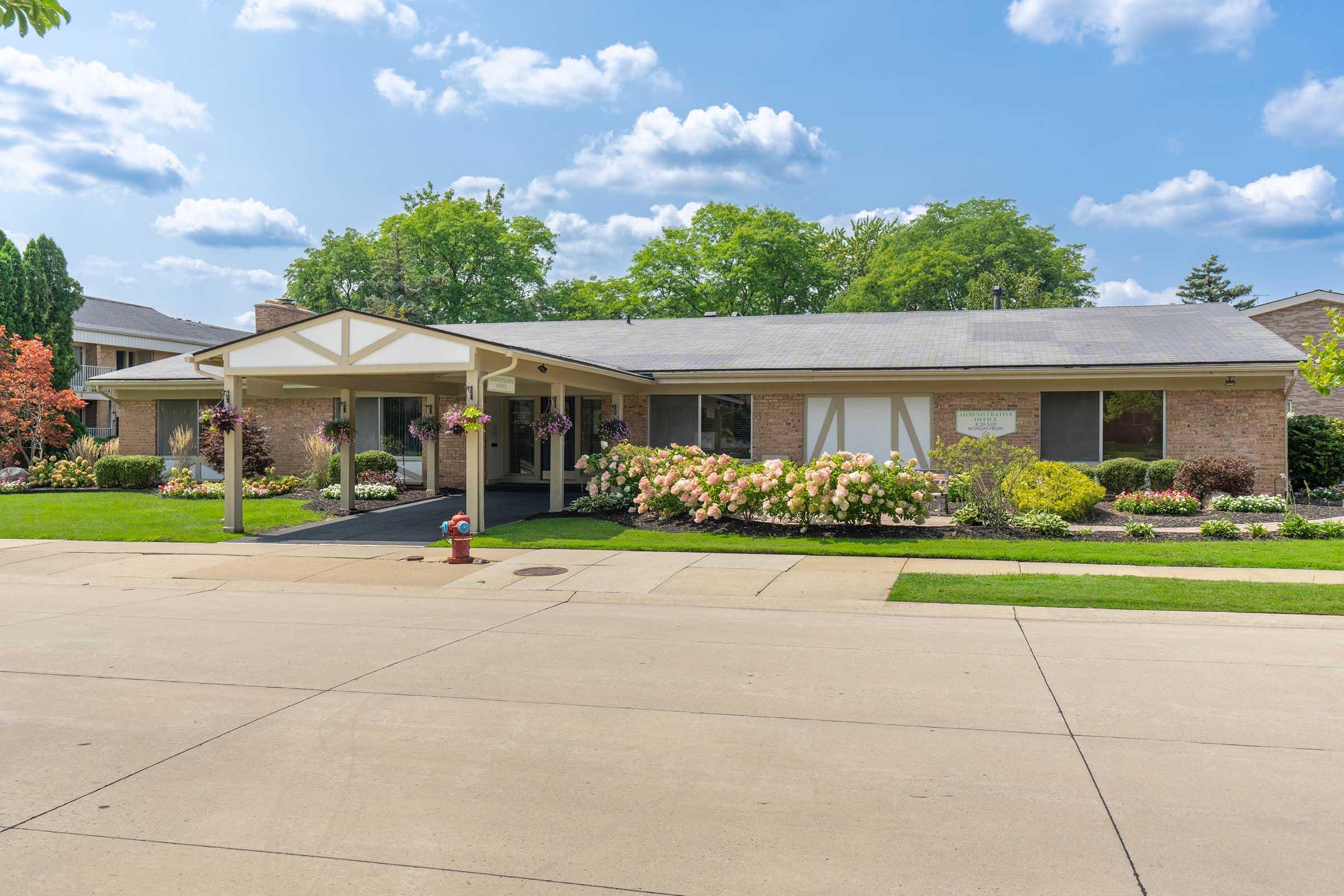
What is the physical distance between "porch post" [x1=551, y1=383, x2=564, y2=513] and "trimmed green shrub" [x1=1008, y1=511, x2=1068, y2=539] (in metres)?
7.79

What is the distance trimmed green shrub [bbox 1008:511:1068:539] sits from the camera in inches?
552

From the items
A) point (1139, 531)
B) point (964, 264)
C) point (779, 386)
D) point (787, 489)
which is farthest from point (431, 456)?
point (964, 264)

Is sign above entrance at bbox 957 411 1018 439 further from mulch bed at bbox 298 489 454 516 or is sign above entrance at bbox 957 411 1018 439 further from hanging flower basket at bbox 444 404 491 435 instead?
mulch bed at bbox 298 489 454 516

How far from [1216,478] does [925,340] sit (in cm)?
698

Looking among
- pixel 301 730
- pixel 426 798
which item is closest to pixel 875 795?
pixel 426 798

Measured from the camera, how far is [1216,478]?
1714cm

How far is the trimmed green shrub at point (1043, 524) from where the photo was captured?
1403 centimetres

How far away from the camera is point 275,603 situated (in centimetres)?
1019

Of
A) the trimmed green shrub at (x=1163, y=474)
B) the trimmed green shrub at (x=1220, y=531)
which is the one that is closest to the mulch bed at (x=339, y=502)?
the trimmed green shrub at (x=1220, y=531)

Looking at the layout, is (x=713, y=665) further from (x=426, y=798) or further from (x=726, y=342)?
(x=726, y=342)

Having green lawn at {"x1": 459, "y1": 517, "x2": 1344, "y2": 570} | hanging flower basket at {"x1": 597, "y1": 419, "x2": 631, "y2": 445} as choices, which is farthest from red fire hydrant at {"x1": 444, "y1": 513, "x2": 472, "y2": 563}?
hanging flower basket at {"x1": 597, "y1": 419, "x2": 631, "y2": 445}

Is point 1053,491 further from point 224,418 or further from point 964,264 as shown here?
point 964,264

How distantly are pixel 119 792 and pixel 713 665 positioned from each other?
4.00 meters

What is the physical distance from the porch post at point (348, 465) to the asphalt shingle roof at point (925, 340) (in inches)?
101
